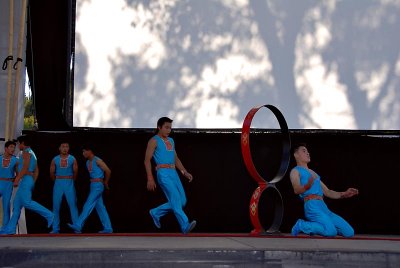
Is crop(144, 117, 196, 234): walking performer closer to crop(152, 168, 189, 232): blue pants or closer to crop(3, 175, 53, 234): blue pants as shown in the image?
crop(152, 168, 189, 232): blue pants

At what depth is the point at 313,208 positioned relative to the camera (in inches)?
238

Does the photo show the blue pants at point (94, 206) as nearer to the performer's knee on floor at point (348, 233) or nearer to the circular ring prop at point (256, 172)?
the circular ring prop at point (256, 172)

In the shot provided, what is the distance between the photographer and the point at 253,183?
25.1 ft

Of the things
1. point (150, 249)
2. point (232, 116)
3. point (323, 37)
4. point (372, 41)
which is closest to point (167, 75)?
point (232, 116)

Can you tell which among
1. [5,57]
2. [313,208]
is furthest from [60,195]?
[313,208]

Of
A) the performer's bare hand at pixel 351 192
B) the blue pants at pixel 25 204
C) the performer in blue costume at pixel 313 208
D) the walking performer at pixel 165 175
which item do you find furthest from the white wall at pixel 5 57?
the performer's bare hand at pixel 351 192

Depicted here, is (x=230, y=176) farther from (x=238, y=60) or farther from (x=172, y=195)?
(x=172, y=195)

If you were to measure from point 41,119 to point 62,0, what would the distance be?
148 cm

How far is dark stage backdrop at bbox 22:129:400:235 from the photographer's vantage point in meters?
7.51

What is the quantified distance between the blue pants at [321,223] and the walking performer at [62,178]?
8.62 feet

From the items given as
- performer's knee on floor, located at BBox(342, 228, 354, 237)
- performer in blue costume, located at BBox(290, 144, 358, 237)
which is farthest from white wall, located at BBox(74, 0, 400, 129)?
performer's knee on floor, located at BBox(342, 228, 354, 237)

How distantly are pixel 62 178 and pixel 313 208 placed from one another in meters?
2.83

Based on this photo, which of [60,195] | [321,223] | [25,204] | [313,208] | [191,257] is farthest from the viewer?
[60,195]

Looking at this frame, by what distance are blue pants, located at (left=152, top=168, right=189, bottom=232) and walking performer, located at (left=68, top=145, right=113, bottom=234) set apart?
38.2 inches
